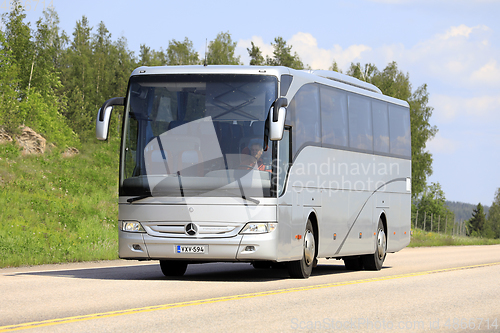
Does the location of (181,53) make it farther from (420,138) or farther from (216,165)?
(216,165)

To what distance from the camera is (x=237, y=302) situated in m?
10.1

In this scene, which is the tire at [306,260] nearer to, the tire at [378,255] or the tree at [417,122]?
the tire at [378,255]

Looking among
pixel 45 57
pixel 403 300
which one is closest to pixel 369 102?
pixel 403 300

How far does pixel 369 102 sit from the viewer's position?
60.3 feet

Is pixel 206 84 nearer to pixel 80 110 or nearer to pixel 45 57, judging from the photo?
pixel 45 57

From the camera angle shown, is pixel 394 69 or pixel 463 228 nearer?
pixel 394 69

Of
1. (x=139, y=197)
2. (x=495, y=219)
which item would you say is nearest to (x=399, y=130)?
(x=139, y=197)

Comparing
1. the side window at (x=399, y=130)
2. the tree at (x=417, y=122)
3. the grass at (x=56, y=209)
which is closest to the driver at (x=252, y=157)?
the grass at (x=56, y=209)

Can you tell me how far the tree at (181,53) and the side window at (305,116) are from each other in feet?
272

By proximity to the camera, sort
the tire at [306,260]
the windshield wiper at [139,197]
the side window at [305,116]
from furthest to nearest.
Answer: the tire at [306,260] → the side window at [305,116] → the windshield wiper at [139,197]

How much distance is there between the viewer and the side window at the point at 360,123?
17109 mm

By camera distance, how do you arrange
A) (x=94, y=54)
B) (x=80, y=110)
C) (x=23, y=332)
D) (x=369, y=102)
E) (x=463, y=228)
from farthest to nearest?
(x=463, y=228), (x=94, y=54), (x=80, y=110), (x=369, y=102), (x=23, y=332)

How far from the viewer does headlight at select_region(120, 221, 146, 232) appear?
1322cm

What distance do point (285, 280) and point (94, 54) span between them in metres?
75.2
